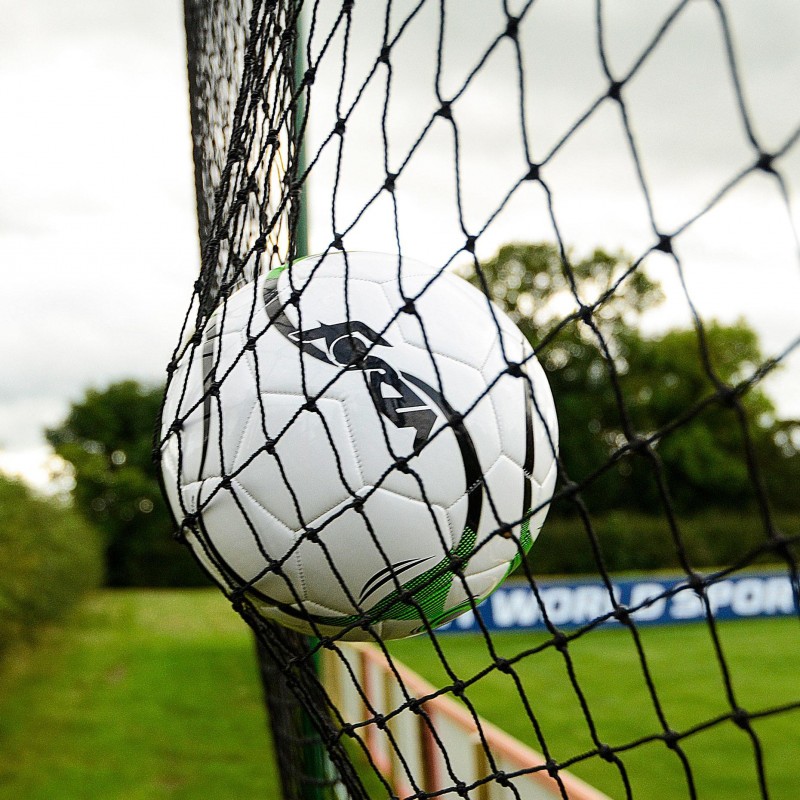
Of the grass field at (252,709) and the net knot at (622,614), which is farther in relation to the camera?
the grass field at (252,709)

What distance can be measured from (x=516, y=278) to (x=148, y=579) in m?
12.4

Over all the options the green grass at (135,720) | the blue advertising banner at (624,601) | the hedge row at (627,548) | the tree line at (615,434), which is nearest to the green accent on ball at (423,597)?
the green grass at (135,720)

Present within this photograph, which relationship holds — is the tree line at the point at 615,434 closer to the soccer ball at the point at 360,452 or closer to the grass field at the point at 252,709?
the grass field at the point at 252,709

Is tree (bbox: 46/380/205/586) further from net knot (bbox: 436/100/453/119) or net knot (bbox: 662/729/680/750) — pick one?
net knot (bbox: 662/729/680/750)

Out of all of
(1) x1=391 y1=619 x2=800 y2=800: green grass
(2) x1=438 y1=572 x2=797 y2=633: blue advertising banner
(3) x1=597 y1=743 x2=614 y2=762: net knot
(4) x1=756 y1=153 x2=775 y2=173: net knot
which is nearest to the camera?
(4) x1=756 y1=153 x2=775 y2=173: net knot

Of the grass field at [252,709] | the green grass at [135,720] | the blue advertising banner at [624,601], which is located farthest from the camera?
the blue advertising banner at [624,601]

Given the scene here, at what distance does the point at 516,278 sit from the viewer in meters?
22.5

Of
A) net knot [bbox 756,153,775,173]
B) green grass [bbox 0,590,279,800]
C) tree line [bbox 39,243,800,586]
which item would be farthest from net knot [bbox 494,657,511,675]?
tree line [bbox 39,243,800,586]

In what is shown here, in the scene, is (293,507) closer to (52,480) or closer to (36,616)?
(36,616)

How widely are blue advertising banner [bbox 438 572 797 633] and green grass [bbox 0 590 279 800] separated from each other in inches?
101

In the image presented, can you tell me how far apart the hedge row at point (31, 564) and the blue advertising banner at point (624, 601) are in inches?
153

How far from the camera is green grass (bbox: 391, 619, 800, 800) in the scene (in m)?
4.48

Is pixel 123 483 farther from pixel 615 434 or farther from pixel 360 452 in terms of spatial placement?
pixel 360 452

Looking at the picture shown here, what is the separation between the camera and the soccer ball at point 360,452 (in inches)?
53.4
